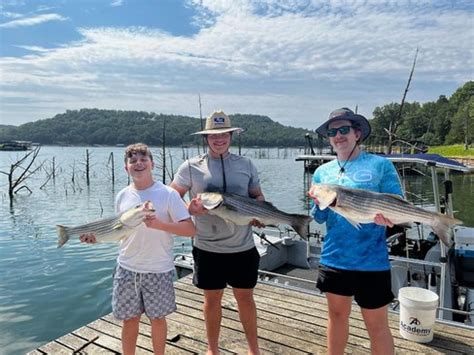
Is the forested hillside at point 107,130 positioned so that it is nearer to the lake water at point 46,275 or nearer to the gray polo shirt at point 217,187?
the lake water at point 46,275

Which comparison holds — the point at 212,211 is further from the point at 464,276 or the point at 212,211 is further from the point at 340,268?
the point at 464,276

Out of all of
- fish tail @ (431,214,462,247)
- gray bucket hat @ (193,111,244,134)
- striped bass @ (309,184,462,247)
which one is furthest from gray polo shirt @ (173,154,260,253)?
fish tail @ (431,214,462,247)

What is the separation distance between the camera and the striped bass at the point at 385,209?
286 centimetres

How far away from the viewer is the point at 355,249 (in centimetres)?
304

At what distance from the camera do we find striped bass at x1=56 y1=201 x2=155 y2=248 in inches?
118

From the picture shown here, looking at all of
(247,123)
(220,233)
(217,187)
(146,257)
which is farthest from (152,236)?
(247,123)

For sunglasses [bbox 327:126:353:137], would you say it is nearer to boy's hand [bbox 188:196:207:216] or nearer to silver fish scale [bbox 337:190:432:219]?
silver fish scale [bbox 337:190:432:219]

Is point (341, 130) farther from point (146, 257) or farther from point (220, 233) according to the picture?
point (146, 257)

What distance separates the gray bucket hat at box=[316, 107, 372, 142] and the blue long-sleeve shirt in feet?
0.71

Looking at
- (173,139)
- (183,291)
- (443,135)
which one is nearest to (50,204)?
(183,291)

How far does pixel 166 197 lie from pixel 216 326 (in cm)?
143

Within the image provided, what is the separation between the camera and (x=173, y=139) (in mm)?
63625

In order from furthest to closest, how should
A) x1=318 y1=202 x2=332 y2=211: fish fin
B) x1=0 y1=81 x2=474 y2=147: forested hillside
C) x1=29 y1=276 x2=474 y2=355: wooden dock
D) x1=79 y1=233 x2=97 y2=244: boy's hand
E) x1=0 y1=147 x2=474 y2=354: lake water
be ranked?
1. x1=0 y1=81 x2=474 y2=147: forested hillside
2. x1=0 y1=147 x2=474 y2=354: lake water
3. x1=29 y1=276 x2=474 y2=355: wooden dock
4. x1=79 y1=233 x2=97 y2=244: boy's hand
5. x1=318 y1=202 x2=332 y2=211: fish fin

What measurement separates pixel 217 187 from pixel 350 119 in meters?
1.31
